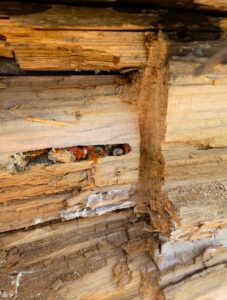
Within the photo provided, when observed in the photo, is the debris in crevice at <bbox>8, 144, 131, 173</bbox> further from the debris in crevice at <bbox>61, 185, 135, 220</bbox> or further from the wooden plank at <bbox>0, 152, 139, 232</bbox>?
the debris in crevice at <bbox>61, 185, 135, 220</bbox>

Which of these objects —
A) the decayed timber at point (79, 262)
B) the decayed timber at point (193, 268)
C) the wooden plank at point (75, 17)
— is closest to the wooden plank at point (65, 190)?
the decayed timber at point (79, 262)

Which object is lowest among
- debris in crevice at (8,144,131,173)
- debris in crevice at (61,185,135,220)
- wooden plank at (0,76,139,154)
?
debris in crevice at (61,185,135,220)

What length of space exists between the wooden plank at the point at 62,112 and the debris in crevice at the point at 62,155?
0.18ft

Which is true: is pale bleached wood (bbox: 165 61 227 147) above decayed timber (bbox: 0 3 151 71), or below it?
below

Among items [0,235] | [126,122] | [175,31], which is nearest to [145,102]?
[126,122]

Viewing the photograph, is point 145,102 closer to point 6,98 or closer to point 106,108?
point 106,108

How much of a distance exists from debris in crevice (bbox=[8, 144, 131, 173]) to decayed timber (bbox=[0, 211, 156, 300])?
540mm

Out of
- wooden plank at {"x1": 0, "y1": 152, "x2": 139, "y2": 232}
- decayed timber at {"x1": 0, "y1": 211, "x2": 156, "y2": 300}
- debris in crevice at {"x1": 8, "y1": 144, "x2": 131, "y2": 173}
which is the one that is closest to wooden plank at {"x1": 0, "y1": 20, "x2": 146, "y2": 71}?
debris in crevice at {"x1": 8, "y1": 144, "x2": 131, "y2": 173}

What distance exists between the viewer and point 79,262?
2.34 metres

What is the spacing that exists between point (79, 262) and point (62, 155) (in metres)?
0.76

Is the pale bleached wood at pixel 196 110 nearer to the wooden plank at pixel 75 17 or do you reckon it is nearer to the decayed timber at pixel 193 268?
the wooden plank at pixel 75 17

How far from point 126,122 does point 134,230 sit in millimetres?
811

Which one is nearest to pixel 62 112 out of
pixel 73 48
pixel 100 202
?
pixel 73 48

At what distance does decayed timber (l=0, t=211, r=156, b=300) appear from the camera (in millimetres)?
2260
